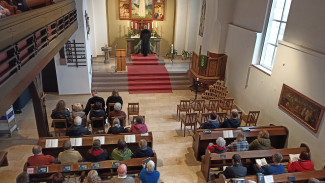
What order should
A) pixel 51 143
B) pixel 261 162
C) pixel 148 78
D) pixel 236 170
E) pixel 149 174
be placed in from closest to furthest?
pixel 149 174
pixel 236 170
pixel 261 162
pixel 51 143
pixel 148 78

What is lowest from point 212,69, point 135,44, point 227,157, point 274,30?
point 227,157

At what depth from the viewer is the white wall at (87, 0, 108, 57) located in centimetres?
1392

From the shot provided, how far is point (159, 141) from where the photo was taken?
759cm

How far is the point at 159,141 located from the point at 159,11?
981 centimetres

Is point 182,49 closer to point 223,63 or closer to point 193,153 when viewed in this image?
point 223,63

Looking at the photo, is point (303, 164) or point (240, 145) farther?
point (240, 145)

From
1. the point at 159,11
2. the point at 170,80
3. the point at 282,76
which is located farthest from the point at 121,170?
the point at 159,11

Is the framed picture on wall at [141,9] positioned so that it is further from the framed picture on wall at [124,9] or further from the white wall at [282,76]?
the white wall at [282,76]

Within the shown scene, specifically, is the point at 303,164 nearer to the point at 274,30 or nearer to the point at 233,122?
the point at 233,122

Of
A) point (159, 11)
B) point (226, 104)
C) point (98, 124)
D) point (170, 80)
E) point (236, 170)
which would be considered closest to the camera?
point (236, 170)

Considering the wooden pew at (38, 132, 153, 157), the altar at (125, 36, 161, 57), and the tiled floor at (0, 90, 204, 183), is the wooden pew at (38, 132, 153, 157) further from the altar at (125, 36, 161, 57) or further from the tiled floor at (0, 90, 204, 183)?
the altar at (125, 36, 161, 57)

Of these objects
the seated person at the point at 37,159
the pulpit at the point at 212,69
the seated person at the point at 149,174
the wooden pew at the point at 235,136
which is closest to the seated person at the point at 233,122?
the wooden pew at the point at 235,136

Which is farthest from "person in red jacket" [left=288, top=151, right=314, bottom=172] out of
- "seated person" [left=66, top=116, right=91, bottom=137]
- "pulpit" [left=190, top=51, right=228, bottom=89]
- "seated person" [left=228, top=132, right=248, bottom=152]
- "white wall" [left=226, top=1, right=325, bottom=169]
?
"pulpit" [left=190, top=51, right=228, bottom=89]

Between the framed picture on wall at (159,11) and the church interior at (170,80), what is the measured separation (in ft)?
0.20
